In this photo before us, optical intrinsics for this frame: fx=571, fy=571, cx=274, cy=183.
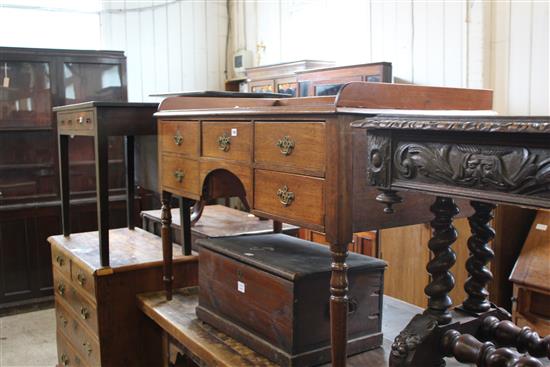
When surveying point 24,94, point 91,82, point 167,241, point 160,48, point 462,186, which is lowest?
point 167,241

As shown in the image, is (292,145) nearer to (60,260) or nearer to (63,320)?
(60,260)

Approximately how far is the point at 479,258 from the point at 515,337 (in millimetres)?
269

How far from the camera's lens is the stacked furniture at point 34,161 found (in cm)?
451

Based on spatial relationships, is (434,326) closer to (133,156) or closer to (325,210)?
(325,210)

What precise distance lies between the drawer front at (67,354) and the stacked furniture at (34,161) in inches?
56.2

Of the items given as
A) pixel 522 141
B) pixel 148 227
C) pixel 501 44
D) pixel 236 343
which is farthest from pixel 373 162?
pixel 501 44

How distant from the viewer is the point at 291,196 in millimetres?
1627

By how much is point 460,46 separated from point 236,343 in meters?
2.86

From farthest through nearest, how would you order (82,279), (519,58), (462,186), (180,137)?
(519,58) → (82,279) → (180,137) → (462,186)

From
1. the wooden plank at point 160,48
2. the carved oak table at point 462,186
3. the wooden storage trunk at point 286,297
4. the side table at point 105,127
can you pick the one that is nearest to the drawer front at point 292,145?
the carved oak table at point 462,186

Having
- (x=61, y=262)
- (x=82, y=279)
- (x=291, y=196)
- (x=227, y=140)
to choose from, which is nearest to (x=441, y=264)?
(x=291, y=196)

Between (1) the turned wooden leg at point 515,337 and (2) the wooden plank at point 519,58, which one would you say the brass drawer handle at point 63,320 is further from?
(2) the wooden plank at point 519,58

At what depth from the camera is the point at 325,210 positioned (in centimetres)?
150

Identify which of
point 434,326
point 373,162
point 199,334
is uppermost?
point 373,162
